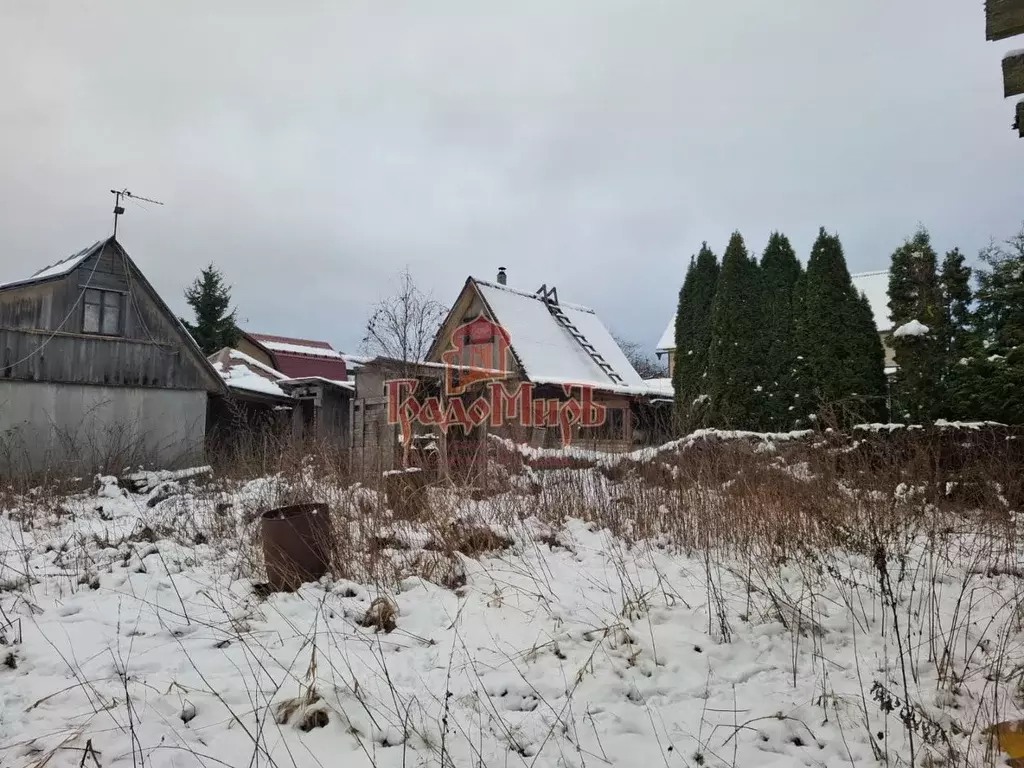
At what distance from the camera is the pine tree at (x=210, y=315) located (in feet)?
91.9

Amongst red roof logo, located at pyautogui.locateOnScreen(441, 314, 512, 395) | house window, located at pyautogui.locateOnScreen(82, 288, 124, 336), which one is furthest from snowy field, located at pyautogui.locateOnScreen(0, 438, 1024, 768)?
red roof logo, located at pyautogui.locateOnScreen(441, 314, 512, 395)

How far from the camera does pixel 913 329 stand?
9492 mm

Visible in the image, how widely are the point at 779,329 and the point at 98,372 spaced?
46.4 feet

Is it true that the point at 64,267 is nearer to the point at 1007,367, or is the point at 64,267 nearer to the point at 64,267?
the point at 64,267

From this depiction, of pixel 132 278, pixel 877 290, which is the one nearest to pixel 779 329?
pixel 132 278

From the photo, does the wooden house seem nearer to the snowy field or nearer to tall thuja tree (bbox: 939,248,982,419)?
the snowy field

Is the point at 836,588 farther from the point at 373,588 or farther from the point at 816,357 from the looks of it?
the point at 816,357

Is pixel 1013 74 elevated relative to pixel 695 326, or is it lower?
lower

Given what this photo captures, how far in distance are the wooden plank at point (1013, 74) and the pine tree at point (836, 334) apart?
339 inches

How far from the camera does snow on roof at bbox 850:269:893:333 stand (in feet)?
73.5

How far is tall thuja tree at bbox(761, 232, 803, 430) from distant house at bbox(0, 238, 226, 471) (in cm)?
1208

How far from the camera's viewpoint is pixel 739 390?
11.7 meters

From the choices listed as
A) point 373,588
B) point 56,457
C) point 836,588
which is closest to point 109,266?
point 56,457

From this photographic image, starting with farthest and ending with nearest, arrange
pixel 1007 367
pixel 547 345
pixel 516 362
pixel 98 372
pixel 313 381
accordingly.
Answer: pixel 547 345, pixel 313 381, pixel 516 362, pixel 98 372, pixel 1007 367
